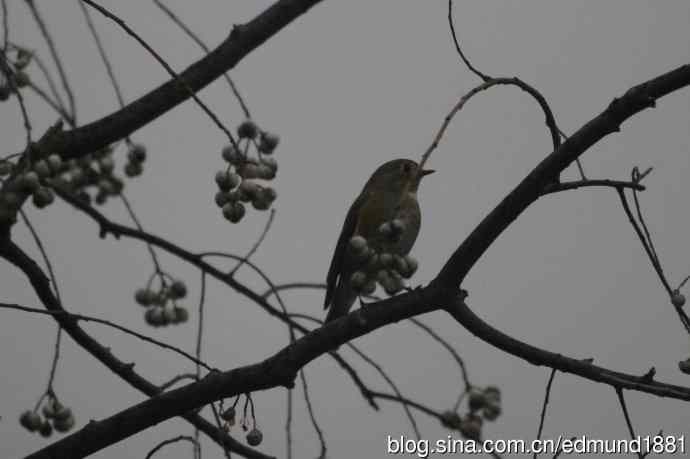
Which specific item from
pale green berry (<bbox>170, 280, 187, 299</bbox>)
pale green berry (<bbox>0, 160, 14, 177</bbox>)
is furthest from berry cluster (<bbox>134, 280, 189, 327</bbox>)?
pale green berry (<bbox>0, 160, 14, 177</bbox>)

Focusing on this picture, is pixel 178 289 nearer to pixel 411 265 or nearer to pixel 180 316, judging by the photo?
pixel 180 316

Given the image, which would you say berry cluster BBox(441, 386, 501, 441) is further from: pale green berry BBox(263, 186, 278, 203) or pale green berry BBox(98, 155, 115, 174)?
pale green berry BBox(98, 155, 115, 174)

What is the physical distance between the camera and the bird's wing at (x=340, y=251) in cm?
503

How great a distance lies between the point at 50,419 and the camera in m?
3.67

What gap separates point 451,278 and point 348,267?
1.99 metres

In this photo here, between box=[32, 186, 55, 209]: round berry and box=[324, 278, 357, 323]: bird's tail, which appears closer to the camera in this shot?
box=[32, 186, 55, 209]: round berry

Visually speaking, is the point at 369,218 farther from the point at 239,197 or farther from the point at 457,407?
the point at 239,197

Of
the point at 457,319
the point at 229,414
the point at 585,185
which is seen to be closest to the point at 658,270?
the point at 585,185

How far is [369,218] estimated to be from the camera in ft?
16.9

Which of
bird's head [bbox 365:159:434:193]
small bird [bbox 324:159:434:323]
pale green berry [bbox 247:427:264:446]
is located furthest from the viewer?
bird's head [bbox 365:159:434:193]

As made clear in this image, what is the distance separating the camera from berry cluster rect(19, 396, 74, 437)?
3.64 m

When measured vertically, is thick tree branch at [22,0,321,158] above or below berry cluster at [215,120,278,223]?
above

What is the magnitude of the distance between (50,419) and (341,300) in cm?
183

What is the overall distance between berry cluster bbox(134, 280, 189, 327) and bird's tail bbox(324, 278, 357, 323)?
1.29 m
